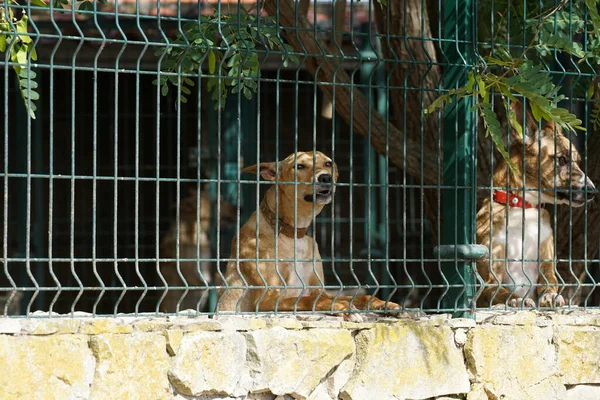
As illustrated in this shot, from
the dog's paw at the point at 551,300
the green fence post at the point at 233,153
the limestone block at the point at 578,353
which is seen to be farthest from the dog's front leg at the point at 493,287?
the green fence post at the point at 233,153

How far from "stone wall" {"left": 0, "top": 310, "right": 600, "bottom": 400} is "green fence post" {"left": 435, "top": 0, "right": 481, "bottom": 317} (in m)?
0.22

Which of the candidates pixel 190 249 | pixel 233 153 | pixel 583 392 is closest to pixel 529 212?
pixel 583 392

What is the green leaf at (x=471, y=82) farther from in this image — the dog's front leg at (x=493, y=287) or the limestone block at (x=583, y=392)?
the limestone block at (x=583, y=392)

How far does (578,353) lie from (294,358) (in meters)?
1.73

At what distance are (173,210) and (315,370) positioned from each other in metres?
6.15

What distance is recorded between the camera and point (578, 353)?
5.25 metres

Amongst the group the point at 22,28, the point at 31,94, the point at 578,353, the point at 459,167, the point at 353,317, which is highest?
the point at 22,28

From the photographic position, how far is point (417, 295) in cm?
997

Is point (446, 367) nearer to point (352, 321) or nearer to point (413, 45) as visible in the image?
point (352, 321)

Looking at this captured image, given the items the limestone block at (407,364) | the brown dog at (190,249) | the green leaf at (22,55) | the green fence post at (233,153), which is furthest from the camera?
the brown dog at (190,249)

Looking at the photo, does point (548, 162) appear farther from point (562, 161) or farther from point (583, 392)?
point (583, 392)

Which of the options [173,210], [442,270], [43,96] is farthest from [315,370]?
[43,96]

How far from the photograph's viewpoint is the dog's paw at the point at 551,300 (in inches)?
218

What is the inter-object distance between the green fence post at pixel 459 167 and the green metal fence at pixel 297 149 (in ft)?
0.04
